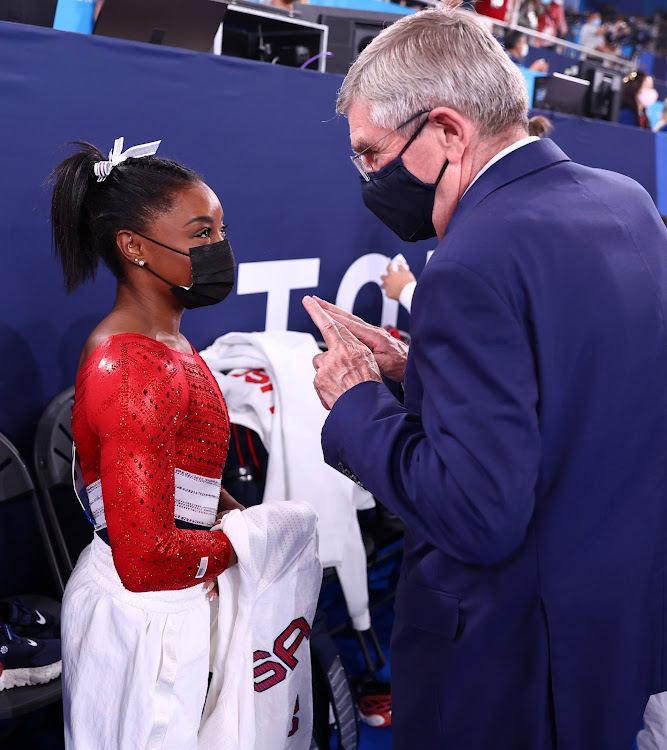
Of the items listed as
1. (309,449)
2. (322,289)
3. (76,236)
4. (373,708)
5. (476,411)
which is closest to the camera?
(476,411)

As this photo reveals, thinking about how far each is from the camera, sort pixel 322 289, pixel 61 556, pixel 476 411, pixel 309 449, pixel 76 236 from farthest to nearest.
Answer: pixel 322 289
pixel 309 449
pixel 61 556
pixel 76 236
pixel 476 411

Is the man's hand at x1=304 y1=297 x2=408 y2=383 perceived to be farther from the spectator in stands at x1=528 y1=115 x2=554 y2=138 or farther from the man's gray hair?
the spectator in stands at x1=528 y1=115 x2=554 y2=138

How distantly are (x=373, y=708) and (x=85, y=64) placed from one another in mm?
2299

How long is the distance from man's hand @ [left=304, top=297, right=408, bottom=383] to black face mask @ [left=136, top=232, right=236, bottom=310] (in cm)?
33

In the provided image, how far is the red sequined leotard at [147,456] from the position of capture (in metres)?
1.48

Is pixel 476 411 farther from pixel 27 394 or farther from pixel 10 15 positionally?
pixel 10 15

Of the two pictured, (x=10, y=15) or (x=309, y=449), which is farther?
(x=309, y=449)

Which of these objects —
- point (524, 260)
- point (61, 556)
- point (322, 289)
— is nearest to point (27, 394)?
point (61, 556)

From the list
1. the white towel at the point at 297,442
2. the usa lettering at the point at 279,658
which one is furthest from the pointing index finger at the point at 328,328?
the white towel at the point at 297,442

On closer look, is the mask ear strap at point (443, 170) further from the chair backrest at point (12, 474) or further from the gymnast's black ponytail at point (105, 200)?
the chair backrest at point (12, 474)

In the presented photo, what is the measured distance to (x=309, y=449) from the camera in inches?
98.7

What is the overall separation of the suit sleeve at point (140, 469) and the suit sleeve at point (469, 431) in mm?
596

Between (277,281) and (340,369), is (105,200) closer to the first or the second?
(340,369)

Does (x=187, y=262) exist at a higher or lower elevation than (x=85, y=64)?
lower
